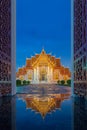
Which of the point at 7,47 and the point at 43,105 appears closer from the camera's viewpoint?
the point at 43,105

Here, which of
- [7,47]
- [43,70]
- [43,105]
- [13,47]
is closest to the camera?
[43,105]

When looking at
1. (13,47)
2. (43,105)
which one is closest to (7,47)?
(13,47)

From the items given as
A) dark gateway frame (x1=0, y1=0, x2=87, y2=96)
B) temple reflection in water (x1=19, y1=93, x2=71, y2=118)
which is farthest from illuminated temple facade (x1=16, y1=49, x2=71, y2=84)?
temple reflection in water (x1=19, y1=93, x2=71, y2=118)

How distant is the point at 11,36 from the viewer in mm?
21359

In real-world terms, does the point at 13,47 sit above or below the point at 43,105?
above

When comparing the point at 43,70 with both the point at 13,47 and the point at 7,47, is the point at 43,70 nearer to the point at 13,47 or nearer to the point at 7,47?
the point at 13,47

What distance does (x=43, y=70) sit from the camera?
189ft

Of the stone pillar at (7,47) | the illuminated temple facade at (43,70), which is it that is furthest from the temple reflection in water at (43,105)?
the illuminated temple facade at (43,70)

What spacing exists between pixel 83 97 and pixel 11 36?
26.1 ft

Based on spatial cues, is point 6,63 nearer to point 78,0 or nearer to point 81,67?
point 81,67

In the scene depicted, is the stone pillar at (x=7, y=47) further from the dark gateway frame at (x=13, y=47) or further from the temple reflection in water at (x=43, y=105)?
the temple reflection in water at (x=43, y=105)

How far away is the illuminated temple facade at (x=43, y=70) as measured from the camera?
56.8 meters

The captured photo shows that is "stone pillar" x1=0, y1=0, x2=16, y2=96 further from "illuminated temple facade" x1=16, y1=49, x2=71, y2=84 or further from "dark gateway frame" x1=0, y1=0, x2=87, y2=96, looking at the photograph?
"illuminated temple facade" x1=16, y1=49, x2=71, y2=84

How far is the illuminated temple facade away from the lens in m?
56.8
